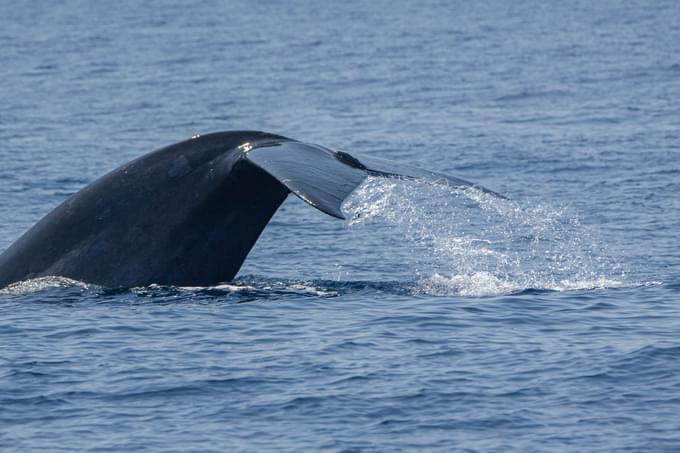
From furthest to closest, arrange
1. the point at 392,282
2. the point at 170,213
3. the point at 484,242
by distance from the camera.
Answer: the point at 484,242
the point at 392,282
the point at 170,213

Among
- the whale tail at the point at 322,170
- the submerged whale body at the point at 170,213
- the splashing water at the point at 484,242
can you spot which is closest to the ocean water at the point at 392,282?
the splashing water at the point at 484,242

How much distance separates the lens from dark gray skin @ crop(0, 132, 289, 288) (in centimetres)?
1129

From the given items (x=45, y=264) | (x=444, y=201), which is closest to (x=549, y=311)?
(x=45, y=264)

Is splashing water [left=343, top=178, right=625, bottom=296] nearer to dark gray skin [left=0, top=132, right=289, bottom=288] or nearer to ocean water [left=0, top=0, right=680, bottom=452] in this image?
ocean water [left=0, top=0, right=680, bottom=452]

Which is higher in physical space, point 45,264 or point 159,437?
point 45,264

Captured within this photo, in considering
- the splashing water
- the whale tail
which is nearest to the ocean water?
the splashing water

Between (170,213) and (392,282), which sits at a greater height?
(170,213)

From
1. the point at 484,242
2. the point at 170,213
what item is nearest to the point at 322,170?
the point at 170,213

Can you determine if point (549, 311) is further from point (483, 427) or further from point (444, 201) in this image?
point (444, 201)

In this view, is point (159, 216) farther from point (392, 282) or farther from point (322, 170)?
point (392, 282)

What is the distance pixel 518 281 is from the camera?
1481cm

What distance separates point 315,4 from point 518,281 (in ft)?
162

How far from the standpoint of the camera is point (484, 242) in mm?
17453

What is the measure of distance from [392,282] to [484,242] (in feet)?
11.7
